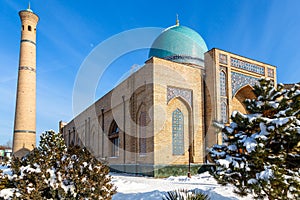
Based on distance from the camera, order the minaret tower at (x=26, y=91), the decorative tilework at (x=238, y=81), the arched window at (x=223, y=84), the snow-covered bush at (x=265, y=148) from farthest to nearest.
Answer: the minaret tower at (x=26, y=91) → the decorative tilework at (x=238, y=81) → the arched window at (x=223, y=84) → the snow-covered bush at (x=265, y=148)

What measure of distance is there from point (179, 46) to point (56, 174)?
49.0 feet

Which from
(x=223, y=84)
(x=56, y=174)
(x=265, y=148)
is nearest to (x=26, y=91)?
(x=223, y=84)

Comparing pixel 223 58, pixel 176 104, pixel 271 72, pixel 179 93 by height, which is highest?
pixel 223 58

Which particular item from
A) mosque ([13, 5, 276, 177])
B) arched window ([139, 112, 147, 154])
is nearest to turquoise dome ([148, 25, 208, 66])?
mosque ([13, 5, 276, 177])

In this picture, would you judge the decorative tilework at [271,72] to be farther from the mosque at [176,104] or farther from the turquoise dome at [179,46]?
the turquoise dome at [179,46]

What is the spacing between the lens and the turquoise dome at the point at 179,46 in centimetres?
1792

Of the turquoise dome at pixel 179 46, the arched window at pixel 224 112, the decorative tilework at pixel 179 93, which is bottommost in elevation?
the arched window at pixel 224 112

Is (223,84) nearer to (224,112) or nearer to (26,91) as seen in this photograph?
(224,112)

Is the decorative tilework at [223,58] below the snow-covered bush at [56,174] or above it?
above

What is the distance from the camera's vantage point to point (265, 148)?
16.3 feet

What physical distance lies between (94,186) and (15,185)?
1.31 meters

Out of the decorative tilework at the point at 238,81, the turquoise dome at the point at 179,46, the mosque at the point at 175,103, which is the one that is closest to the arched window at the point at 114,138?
the mosque at the point at 175,103

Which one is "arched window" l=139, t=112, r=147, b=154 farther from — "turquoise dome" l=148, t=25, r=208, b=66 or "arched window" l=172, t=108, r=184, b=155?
"turquoise dome" l=148, t=25, r=208, b=66

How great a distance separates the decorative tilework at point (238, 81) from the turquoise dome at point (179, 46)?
3.20 meters
